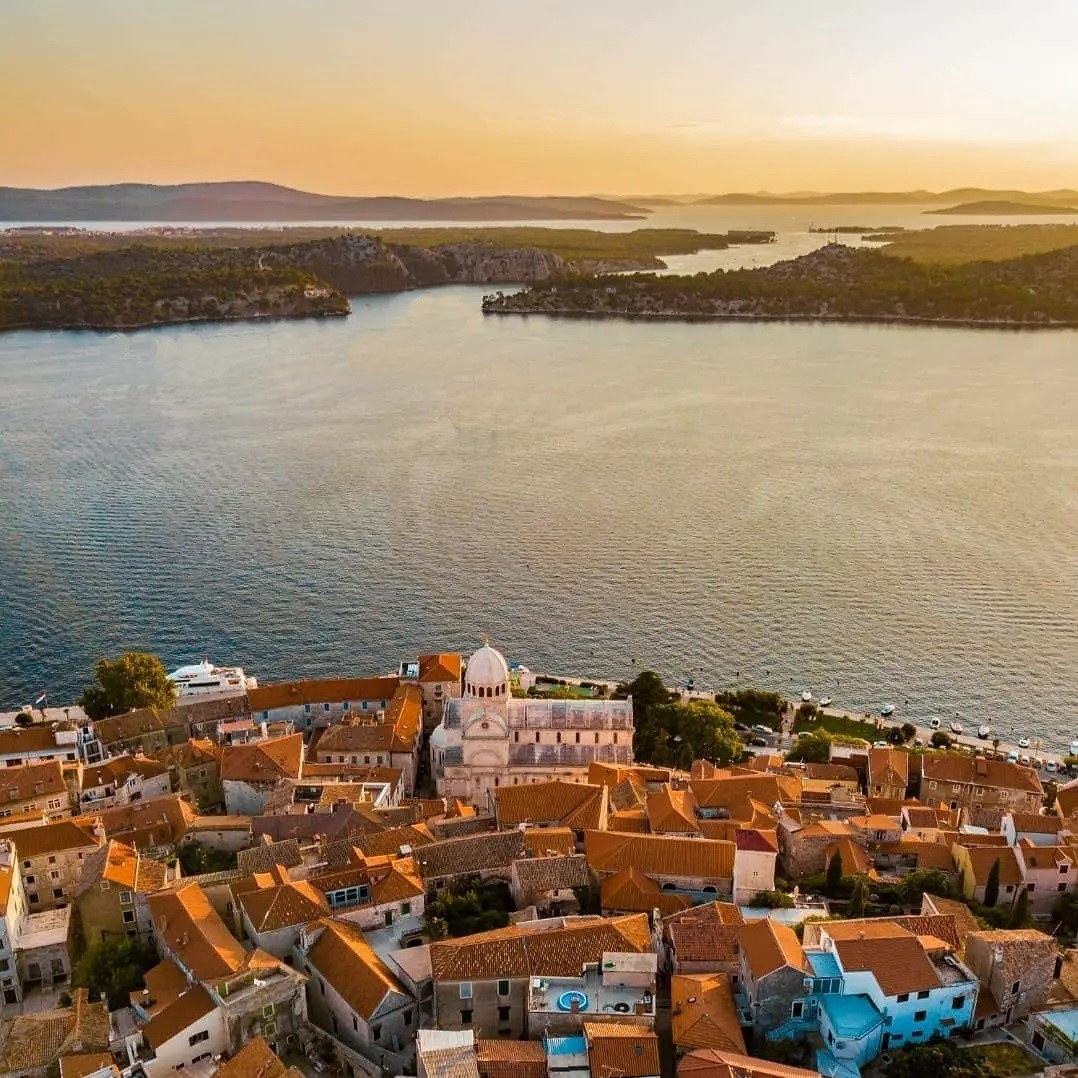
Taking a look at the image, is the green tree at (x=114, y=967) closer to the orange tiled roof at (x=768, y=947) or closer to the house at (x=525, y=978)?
the house at (x=525, y=978)

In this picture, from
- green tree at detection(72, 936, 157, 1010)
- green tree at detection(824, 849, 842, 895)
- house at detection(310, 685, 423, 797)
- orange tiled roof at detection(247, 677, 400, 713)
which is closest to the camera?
green tree at detection(72, 936, 157, 1010)

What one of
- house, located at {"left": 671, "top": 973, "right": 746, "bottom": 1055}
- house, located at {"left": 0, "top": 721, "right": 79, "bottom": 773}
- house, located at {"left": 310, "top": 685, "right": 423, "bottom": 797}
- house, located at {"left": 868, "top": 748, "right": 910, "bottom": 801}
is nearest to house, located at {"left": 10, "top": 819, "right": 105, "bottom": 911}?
Answer: house, located at {"left": 0, "top": 721, "right": 79, "bottom": 773}

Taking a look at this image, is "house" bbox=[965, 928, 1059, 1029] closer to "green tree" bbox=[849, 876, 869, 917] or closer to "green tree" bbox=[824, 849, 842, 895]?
"green tree" bbox=[849, 876, 869, 917]

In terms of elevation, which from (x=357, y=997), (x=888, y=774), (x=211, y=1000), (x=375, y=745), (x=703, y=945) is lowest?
(x=888, y=774)

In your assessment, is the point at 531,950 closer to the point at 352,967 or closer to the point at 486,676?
the point at 352,967

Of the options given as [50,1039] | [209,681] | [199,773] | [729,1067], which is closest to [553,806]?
[729,1067]
